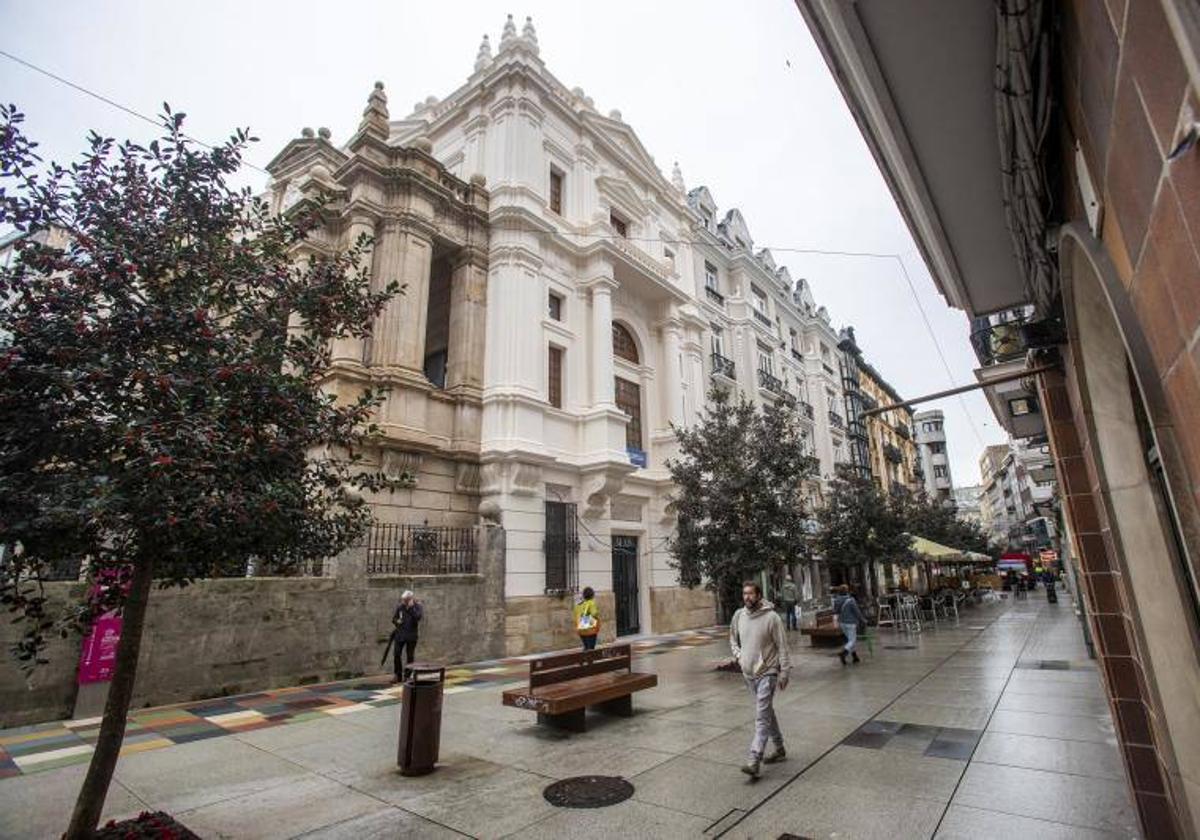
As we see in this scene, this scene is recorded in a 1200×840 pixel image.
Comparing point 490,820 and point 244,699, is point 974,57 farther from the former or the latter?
point 244,699

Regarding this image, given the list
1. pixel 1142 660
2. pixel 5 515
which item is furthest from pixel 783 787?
pixel 5 515

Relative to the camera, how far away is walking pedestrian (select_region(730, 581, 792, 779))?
5.57 meters

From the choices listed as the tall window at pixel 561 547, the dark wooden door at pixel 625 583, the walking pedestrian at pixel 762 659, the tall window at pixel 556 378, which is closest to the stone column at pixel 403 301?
the tall window at pixel 556 378

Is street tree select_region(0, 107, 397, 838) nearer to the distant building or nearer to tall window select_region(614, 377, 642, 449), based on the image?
tall window select_region(614, 377, 642, 449)

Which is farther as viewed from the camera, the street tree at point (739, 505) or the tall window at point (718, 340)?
the tall window at point (718, 340)

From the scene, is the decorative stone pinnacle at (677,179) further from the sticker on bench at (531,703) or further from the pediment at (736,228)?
the sticker on bench at (531,703)

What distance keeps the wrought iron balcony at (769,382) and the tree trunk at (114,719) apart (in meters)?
29.9

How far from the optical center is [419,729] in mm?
5691

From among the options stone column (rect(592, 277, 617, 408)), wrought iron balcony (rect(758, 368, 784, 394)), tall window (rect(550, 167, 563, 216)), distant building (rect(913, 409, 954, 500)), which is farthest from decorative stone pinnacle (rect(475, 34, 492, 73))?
distant building (rect(913, 409, 954, 500))

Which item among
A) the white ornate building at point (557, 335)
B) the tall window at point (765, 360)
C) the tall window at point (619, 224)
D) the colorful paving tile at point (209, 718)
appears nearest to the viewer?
the colorful paving tile at point (209, 718)

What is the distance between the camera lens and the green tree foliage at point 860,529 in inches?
825

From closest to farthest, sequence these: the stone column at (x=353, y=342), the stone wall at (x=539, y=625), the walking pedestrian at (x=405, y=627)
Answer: the walking pedestrian at (x=405, y=627), the stone wall at (x=539, y=625), the stone column at (x=353, y=342)

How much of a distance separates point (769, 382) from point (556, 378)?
1711cm

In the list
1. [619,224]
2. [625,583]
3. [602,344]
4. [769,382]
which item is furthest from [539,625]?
[769,382]
